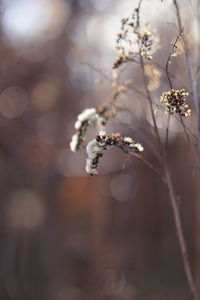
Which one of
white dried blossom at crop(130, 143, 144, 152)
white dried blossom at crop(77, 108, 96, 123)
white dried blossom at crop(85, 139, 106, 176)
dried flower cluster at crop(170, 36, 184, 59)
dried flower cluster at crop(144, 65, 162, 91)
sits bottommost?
white dried blossom at crop(85, 139, 106, 176)

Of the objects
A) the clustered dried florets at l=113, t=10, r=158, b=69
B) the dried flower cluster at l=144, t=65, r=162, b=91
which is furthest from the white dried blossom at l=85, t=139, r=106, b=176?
the dried flower cluster at l=144, t=65, r=162, b=91

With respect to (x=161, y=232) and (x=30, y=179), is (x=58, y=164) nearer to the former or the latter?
(x=30, y=179)

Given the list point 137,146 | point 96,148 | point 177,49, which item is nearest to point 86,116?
point 96,148

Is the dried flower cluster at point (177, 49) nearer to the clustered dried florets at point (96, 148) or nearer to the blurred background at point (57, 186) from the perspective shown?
the clustered dried florets at point (96, 148)

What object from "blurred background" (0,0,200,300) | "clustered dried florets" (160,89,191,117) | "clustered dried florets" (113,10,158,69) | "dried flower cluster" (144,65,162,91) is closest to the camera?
"clustered dried florets" (160,89,191,117)

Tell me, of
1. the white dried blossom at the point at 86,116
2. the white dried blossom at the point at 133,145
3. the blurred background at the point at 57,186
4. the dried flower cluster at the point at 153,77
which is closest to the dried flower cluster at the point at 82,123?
the white dried blossom at the point at 86,116

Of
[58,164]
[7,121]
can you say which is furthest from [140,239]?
[7,121]

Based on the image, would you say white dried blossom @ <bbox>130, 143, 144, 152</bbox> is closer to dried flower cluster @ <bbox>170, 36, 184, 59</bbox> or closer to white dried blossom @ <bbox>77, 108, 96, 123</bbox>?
white dried blossom @ <bbox>77, 108, 96, 123</bbox>

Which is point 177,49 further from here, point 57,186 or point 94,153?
point 57,186

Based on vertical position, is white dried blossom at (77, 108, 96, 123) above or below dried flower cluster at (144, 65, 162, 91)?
below
